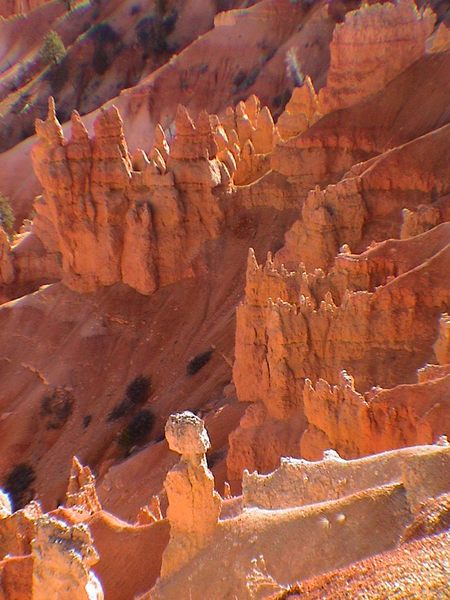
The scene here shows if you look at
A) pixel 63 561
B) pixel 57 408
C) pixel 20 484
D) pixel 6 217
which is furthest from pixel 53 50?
pixel 63 561

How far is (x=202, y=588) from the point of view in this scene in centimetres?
1103

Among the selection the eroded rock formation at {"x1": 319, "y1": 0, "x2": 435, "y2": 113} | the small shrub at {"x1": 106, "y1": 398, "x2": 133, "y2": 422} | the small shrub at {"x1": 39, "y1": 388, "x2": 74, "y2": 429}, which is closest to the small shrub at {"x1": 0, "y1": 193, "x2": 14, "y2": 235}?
the small shrub at {"x1": 39, "y1": 388, "x2": 74, "y2": 429}

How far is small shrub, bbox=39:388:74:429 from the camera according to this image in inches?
1310

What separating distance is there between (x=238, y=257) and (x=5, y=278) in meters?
14.6

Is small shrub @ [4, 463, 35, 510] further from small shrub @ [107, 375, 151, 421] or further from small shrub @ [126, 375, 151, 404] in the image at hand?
small shrub @ [126, 375, 151, 404]

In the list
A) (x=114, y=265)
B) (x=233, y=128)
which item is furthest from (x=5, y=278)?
(x=233, y=128)

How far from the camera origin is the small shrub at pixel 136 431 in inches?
1192

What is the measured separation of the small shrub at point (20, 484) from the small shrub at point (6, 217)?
92.5 feet

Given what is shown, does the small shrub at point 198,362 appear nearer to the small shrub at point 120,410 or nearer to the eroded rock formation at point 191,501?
the small shrub at point 120,410

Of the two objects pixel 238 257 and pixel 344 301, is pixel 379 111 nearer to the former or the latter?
→ pixel 238 257

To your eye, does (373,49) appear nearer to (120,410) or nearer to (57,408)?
(120,410)

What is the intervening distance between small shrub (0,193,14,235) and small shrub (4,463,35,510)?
28.2 meters

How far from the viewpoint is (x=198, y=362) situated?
32406 mm

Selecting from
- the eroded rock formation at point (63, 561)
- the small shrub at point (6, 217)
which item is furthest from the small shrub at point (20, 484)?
the small shrub at point (6, 217)
